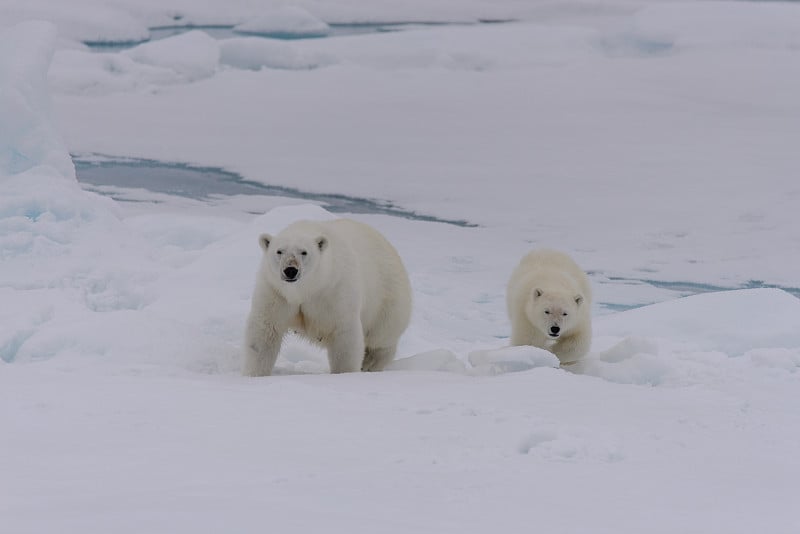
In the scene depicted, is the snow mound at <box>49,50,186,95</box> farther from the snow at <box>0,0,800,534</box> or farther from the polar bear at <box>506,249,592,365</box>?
the polar bear at <box>506,249,592,365</box>

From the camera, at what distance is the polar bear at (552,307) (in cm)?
470

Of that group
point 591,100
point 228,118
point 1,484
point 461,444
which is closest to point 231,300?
point 461,444

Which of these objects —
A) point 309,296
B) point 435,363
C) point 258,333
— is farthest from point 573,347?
point 258,333

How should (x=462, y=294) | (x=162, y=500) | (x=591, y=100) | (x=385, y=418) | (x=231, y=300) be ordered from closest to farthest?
(x=162, y=500)
(x=385, y=418)
(x=231, y=300)
(x=462, y=294)
(x=591, y=100)

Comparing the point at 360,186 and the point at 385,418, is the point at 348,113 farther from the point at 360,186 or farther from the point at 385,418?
the point at 385,418

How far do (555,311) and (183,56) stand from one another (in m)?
16.6

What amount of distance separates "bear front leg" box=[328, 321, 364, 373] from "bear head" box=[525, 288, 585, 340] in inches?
35.3

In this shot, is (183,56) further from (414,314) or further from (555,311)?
(555,311)

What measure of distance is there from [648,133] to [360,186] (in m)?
5.91

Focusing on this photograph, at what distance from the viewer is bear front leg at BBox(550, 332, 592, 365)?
4.89 m

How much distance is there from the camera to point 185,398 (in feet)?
10.3

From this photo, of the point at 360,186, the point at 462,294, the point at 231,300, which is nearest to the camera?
the point at 231,300

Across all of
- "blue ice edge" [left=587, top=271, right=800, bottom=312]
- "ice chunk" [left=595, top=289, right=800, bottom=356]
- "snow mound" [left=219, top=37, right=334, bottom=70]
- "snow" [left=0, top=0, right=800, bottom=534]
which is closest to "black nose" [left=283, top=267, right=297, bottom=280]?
"snow" [left=0, top=0, right=800, bottom=534]

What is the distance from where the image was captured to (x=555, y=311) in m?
4.68
